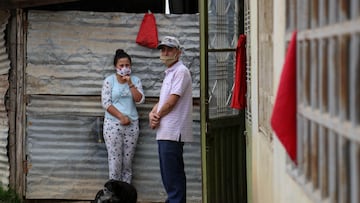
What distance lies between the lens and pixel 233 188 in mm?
6359

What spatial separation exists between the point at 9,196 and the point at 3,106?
1089mm

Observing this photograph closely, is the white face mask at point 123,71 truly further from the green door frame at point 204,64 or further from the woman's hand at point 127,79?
the green door frame at point 204,64

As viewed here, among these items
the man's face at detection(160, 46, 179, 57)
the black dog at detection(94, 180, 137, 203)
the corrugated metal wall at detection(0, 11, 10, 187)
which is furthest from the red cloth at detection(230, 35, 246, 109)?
the corrugated metal wall at detection(0, 11, 10, 187)

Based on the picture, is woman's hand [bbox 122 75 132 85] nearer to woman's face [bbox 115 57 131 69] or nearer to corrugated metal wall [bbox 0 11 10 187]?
woman's face [bbox 115 57 131 69]

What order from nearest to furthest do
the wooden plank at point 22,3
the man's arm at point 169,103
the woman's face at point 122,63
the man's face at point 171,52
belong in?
the man's arm at point 169,103
the man's face at point 171,52
the wooden plank at point 22,3
the woman's face at point 122,63

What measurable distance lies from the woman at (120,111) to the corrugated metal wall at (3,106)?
4.03 ft

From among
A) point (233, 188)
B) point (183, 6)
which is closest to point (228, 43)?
point (233, 188)

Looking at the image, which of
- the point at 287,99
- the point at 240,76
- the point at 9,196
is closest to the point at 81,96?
the point at 9,196

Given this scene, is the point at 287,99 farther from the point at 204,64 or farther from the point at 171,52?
the point at 171,52

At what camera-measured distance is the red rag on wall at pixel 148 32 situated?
25.4 feet

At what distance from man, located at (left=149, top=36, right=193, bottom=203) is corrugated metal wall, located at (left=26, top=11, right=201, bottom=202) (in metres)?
1.34

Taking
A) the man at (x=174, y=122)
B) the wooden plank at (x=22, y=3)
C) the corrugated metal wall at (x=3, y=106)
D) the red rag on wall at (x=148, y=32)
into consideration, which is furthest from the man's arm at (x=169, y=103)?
the corrugated metal wall at (x=3, y=106)

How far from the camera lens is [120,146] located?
7676 millimetres

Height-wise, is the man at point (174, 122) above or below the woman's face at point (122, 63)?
below
